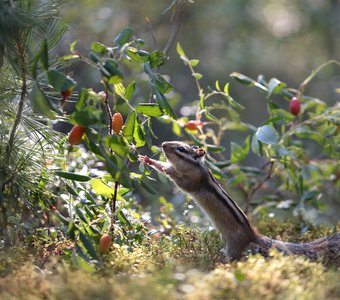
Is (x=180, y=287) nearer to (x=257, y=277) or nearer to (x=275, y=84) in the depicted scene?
(x=257, y=277)

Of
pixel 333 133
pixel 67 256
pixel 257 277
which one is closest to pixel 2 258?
pixel 67 256

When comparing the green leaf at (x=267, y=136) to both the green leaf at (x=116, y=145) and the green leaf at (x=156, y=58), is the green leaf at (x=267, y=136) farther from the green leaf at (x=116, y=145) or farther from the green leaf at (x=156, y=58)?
the green leaf at (x=116, y=145)

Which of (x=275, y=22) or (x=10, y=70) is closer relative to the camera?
(x=10, y=70)

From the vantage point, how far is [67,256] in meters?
2.44

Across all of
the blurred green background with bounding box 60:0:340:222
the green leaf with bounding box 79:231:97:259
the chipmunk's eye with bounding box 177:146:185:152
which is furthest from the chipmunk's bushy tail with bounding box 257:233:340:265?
the blurred green background with bounding box 60:0:340:222

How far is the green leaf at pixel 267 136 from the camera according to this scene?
108 inches

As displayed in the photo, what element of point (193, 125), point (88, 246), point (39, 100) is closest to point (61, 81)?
point (39, 100)

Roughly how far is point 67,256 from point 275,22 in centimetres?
632

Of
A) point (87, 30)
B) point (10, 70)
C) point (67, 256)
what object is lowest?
point (67, 256)

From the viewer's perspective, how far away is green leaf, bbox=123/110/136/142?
102 inches

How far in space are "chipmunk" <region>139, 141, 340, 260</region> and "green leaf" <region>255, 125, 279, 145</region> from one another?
0.43 m

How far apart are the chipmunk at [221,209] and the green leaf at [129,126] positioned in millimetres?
276

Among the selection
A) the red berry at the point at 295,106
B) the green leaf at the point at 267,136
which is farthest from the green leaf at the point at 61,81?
the red berry at the point at 295,106

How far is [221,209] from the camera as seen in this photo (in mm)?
3055
